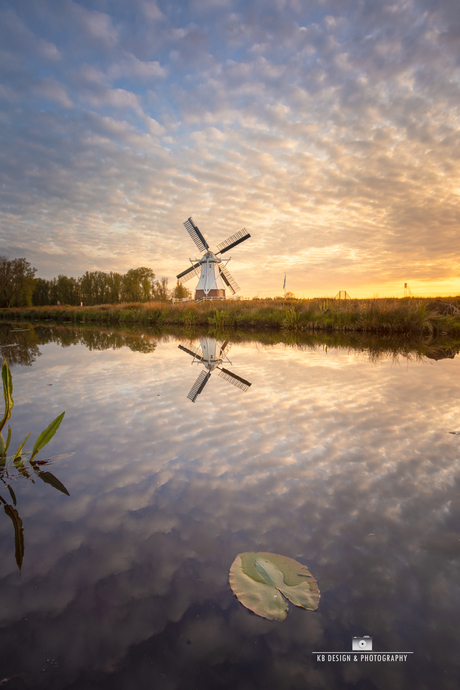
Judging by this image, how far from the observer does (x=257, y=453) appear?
280 centimetres

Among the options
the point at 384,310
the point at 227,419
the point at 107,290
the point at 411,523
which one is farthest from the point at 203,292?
the point at 107,290

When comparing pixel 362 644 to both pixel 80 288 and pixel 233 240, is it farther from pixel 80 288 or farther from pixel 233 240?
pixel 80 288

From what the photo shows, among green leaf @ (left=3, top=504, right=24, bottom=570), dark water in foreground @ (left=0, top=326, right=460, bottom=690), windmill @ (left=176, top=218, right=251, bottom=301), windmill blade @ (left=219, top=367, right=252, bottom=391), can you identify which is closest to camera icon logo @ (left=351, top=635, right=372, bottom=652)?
dark water in foreground @ (left=0, top=326, right=460, bottom=690)

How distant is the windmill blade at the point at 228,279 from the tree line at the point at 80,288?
1126 cm

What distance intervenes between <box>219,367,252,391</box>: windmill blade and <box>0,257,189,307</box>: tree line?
37.1 meters

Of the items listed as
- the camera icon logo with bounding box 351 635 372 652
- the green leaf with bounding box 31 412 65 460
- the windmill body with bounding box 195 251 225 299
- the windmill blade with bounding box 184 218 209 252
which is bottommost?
the camera icon logo with bounding box 351 635 372 652

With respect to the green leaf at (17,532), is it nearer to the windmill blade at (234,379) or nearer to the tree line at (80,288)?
the windmill blade at (234,379)

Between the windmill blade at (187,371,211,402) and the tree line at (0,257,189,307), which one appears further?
the tree line at (0,257,189,307)

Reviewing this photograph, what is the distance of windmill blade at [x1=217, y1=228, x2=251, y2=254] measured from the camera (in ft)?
104

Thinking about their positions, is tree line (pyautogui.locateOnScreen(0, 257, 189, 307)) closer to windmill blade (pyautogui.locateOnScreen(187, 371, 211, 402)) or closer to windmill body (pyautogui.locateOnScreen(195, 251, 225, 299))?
windmill body (pyautogui.locateOnScreen(195, 251, 225, 299))

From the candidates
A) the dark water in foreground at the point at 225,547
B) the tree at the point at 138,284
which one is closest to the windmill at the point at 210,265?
the tree at the point at 138,284

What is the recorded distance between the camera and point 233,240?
106 feet

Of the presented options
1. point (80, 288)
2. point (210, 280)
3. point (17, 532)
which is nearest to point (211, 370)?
point (17, 532)

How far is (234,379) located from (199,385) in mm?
660
